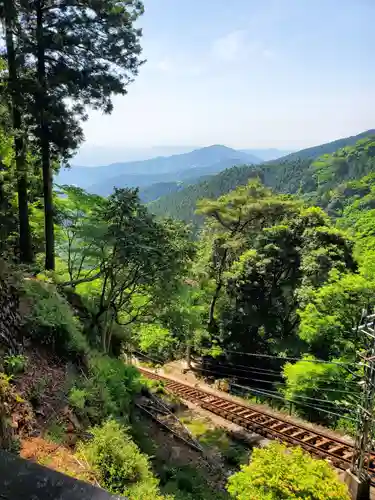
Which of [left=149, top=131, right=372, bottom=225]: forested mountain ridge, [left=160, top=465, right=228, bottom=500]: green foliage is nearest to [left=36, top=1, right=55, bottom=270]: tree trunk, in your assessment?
[left=160, top=465, right=228, bottom=500]: green foliage

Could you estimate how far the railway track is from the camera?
47.8 ft

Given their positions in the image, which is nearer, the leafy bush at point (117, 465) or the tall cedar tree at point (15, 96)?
the leafy bush at point (117, 465)

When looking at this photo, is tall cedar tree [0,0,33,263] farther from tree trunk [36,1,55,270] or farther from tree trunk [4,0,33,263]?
tree trunk [36,1,55,270]

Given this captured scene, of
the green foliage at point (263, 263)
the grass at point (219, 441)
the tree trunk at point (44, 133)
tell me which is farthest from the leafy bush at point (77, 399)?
the green foliage at point (263, 263)

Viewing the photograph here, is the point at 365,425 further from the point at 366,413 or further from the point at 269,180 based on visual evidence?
the point at 269,180

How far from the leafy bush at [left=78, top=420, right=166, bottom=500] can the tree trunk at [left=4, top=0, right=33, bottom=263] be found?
29.1ft

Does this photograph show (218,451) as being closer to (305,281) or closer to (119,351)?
(119,351)

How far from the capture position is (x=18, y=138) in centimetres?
1326

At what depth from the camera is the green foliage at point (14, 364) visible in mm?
7625

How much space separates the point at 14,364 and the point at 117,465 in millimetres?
2595

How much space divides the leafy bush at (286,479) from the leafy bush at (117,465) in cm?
174

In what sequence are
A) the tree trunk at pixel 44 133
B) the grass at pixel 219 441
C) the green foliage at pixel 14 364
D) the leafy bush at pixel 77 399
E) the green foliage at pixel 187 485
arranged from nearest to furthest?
the green foliage at pixel 14 364 < the leafy bush at pixel 77 399 < the green foliage at pixel 187 485 < the tree trunk at pixel 44 133 < the grass at pixel 219 441

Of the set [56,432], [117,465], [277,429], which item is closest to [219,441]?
[277,429]

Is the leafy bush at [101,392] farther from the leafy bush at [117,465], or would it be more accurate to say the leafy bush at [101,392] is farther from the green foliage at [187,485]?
the green foliage at [187,485]
